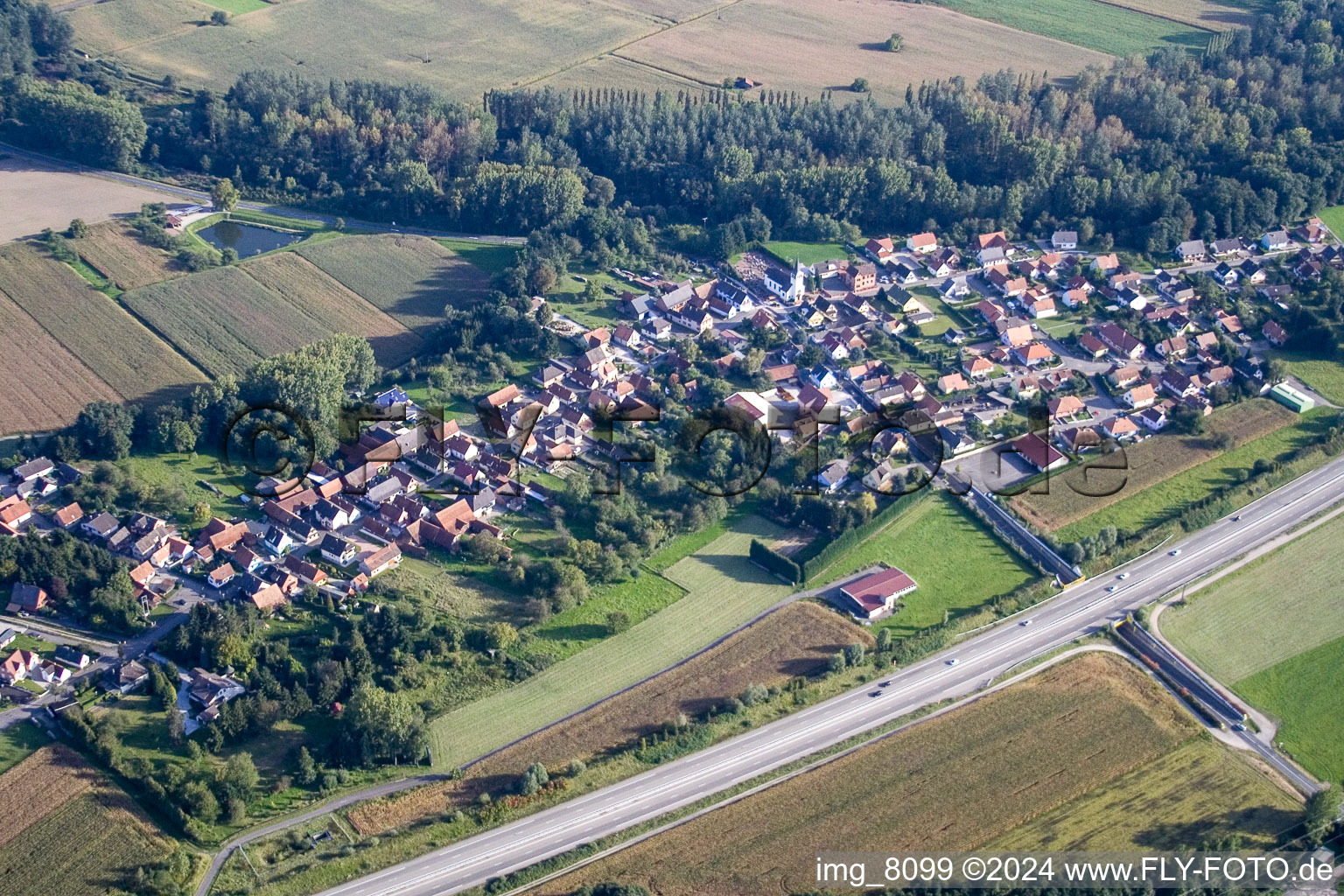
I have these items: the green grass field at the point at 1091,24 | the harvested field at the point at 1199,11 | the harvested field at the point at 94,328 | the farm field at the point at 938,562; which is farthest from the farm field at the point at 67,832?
the harvested field at the point at 1199,11

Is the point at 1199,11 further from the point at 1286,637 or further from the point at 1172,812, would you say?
the point at 1172,812

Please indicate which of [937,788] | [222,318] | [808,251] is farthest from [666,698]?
[808,251]

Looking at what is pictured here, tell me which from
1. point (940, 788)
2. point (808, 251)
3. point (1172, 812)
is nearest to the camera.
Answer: point (1172, 812)

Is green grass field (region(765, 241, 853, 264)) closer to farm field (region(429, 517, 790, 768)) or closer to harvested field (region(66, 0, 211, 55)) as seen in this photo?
farm field (region(429, 517, 790, 768))

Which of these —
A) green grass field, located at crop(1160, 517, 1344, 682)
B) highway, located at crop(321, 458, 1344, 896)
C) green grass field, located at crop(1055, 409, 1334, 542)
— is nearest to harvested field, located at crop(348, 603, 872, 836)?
highway, located at crop(321, 458, 1344, 896)

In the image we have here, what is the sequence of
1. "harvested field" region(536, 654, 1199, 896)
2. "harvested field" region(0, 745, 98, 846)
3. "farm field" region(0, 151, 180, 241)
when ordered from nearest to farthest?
"harvested field" region(536, 654, 1199, 896) < "harvested field" region(0, 745, 98, 846) < "farm field" region(0, 151, 180, 241)

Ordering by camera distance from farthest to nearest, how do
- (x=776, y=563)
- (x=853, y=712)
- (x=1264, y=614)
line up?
(x=776, y=563), (x=1264, y=614), (x=853, y=712)
